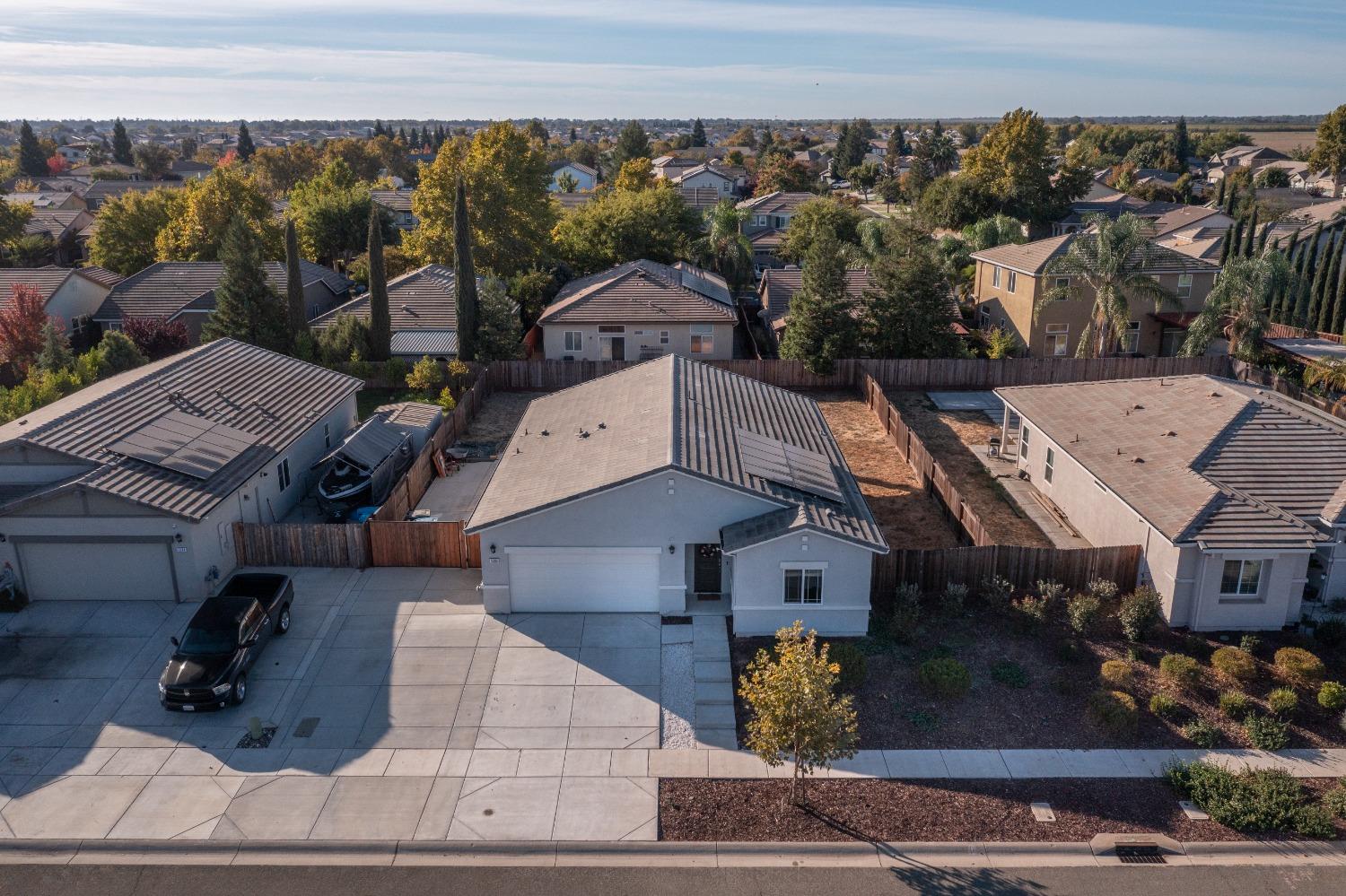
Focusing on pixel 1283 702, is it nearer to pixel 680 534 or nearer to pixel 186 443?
pixel 680 534

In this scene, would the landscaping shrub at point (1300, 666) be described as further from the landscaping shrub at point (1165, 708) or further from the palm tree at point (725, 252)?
the palm tree at point (725, 252)

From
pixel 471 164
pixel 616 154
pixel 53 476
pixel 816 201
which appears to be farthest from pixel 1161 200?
pixel 53 476

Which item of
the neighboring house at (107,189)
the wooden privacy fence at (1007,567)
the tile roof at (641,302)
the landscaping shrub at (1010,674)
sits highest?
the neighboring house at (107,189)

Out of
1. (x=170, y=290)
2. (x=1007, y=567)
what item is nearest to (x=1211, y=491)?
(x=1007, y=567)

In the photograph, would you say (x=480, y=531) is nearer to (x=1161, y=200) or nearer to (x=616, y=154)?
(x=1161, y=200)

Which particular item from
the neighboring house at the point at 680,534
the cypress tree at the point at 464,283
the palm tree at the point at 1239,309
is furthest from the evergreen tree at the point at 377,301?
the palm tree at the point at 1239,309

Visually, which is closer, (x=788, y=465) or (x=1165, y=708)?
(x=1165, y=708)

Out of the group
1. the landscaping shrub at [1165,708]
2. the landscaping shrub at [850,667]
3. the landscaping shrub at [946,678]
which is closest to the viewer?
the landscaping shrub at [1165,708]
